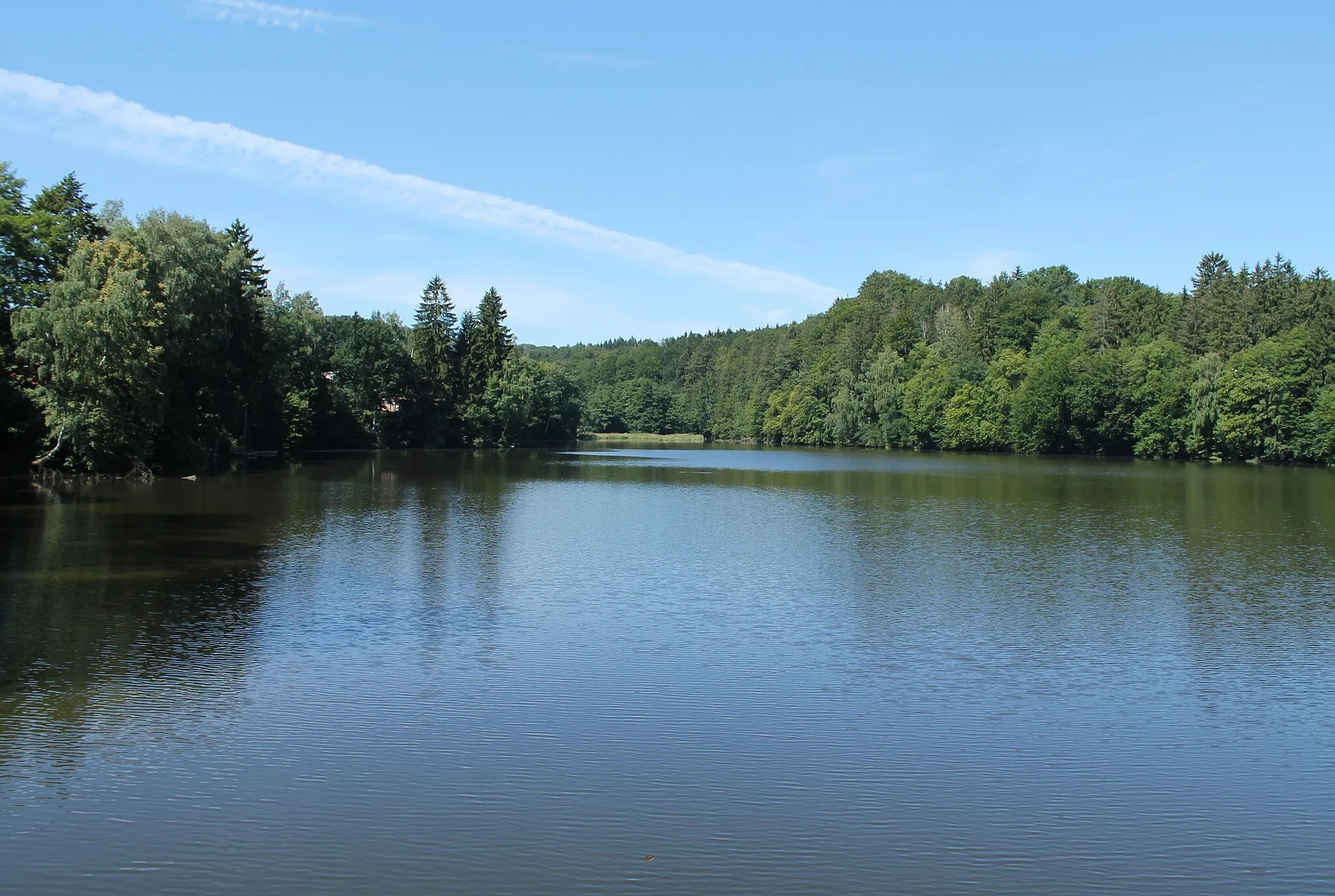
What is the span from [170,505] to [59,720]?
26.3 metres

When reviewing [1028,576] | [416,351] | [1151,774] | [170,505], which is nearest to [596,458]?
[416,351]

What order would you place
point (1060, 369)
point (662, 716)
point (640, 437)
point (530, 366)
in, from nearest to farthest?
point (662, 716) < point (1060, 369) < point (530, 366) < point (640, 437)

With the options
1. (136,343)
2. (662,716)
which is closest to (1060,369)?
(136,343)

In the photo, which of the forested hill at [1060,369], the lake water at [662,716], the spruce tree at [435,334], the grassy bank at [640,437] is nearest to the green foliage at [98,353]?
the lake water at [662,716]

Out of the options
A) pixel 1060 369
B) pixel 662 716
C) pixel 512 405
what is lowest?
pixel 662 716

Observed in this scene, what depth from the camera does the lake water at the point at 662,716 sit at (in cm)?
815

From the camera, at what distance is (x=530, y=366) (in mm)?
107375

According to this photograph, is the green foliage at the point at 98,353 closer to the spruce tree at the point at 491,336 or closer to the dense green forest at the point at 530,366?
the dense green forest at the point at 530,366

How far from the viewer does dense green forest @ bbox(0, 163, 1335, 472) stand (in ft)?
146

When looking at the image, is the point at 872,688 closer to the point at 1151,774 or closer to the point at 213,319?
the point at 1151,774

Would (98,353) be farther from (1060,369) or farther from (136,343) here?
(1060,369)

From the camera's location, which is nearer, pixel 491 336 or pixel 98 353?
pixel 98 353

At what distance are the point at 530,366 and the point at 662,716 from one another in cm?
9712

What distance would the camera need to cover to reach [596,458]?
81750 mm
